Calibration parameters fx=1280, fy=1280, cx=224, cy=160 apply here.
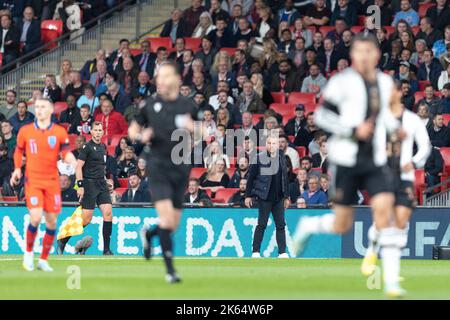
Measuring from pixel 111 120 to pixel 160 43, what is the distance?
148 inches

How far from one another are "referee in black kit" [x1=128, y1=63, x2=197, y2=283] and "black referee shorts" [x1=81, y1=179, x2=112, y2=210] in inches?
319

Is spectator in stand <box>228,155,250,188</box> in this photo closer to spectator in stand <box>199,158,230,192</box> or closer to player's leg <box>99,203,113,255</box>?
spectator in stand <box>199,158,230,192</box>

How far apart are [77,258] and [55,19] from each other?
1371 cm

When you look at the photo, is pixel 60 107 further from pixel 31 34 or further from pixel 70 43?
pixel 31 34

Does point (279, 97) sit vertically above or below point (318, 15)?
below

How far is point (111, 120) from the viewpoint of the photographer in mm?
28938

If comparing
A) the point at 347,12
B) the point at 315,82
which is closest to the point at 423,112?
the point at 315,82

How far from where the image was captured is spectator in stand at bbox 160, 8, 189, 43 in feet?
104

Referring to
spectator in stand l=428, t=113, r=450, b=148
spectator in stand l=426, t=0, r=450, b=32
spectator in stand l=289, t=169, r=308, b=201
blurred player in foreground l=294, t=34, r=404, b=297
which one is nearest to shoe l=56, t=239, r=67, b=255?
spectator in stand l=289, t=169, r=308, b=201

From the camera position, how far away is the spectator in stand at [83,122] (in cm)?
2911

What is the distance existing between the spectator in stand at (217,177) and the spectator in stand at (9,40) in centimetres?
877

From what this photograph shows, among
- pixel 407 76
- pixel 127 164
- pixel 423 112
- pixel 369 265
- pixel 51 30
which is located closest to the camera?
pixel 369 265

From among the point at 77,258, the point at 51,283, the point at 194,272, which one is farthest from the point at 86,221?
the point at 51,283

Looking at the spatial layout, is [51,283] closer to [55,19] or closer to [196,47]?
[196,47]
